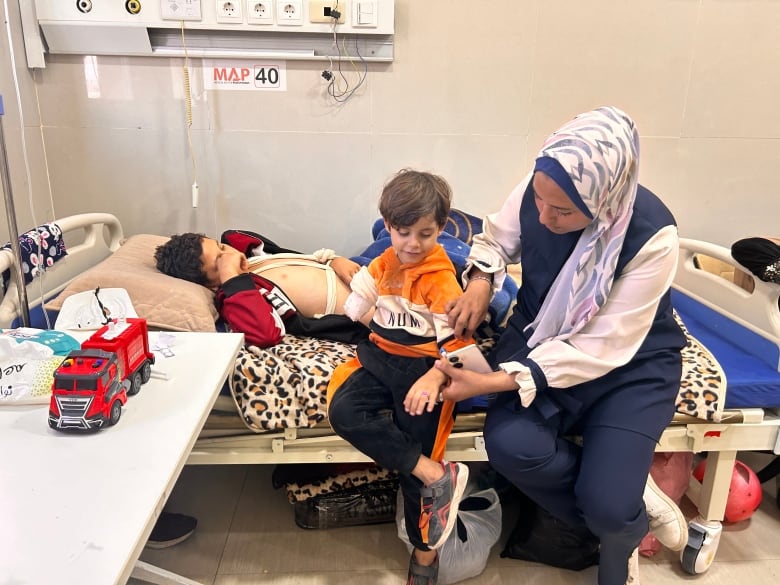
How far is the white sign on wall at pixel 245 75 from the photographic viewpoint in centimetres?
245

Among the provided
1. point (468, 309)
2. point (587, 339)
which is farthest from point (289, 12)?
point (587, 339)

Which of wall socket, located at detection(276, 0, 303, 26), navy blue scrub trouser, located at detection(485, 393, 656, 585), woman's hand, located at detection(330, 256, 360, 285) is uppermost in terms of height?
wall socket, located at detection(276, 0, 303, 26)

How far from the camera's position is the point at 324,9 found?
2.30 m

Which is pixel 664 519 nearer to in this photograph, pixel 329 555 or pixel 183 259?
pixel 329 555

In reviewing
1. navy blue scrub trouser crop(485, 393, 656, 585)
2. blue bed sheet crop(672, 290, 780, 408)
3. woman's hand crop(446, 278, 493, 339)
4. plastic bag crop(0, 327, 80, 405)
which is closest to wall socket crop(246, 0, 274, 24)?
woman's hand crop(446, 278, 493, 339)

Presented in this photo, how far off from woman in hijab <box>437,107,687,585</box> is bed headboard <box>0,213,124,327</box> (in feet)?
3.84

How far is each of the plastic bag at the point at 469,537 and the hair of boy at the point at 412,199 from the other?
0.87 metres

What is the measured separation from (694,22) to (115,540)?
2673mm

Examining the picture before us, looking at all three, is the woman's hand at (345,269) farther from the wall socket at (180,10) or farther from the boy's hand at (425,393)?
the wall socket at (180,10)

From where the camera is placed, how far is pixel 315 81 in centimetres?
249

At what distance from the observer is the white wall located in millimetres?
2463

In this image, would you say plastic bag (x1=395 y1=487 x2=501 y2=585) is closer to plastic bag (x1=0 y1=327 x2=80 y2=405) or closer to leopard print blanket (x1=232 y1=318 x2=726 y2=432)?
leopard print blanket (x1=232 y1=318 x2=726 y2=432)

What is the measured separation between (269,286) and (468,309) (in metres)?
0.77

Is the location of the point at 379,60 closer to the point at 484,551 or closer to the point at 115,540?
the point at 484,551
